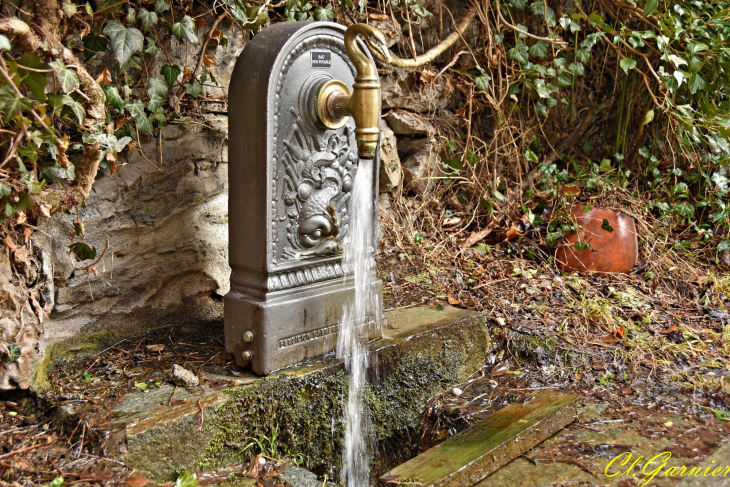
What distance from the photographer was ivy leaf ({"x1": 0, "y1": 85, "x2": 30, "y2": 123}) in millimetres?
1643

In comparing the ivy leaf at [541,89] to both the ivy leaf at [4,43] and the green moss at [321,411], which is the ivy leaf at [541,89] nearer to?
the green moss at [321,411]

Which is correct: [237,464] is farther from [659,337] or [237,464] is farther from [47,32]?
[659,337]

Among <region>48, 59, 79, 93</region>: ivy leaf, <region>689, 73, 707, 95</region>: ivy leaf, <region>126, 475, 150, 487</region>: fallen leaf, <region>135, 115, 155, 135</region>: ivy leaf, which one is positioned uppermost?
<region>689, 73, 707, 95</region>: ivy leaf

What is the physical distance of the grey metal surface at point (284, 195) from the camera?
209 centimetres

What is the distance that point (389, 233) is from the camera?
3.63 m

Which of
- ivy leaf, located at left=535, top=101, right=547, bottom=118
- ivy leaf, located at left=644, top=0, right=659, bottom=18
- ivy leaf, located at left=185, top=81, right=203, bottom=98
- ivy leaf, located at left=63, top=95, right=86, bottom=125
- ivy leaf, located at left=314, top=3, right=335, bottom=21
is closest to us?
ivy leaf, located at left=63, top=95, right=86, bottom=125

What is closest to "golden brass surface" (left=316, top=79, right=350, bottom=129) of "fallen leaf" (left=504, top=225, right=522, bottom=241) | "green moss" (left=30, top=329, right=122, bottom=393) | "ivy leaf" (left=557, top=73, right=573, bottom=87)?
"green moss" (left=30, top=329, right=122, bottom=393)

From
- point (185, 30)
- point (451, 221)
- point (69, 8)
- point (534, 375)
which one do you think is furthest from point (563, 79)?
point (69, 8)

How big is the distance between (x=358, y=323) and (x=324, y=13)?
1.43 m

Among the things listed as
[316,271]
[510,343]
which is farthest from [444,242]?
[316,271]

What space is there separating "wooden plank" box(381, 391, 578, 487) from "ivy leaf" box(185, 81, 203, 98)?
1.61 metres

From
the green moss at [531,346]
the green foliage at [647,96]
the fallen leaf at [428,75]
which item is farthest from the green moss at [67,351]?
the green foliage at [647,96]

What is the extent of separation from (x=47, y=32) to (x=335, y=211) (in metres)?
1.13

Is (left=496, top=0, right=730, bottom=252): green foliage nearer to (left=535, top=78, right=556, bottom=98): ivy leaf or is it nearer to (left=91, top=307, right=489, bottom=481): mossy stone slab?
(left=535, top=78, right=556, bottom=98): ivy leaf
